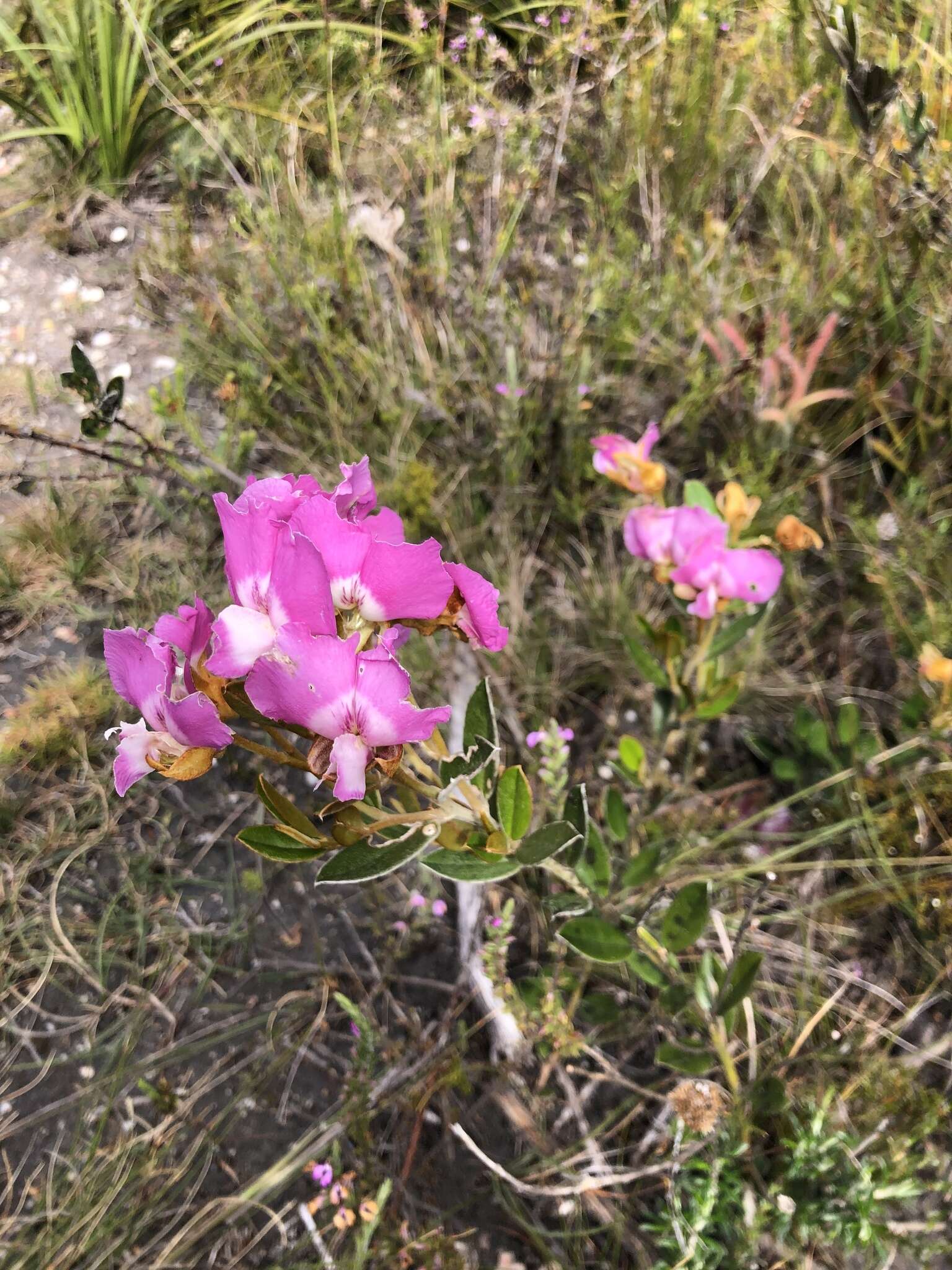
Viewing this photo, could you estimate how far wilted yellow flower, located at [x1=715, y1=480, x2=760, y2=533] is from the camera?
38.5 inches

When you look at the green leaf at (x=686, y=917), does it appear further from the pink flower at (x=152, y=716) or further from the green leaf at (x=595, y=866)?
the pink flower at (x=152, y=716)

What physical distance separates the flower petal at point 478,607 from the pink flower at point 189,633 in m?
0.19

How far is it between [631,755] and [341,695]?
2.29 feet

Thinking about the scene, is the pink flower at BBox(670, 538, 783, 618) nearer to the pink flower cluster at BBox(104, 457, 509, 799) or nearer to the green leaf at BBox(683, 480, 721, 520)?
the green leaf at BBox(683, 480, 721, 520)

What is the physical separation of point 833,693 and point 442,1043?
91cm

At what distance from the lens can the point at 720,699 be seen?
3.53 ft

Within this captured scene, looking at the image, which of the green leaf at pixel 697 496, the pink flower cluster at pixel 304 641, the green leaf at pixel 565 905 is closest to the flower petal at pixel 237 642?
the pink flower cluster at pixel 304 641

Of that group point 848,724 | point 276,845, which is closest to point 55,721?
point 276,845

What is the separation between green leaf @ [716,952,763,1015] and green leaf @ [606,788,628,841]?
0.73 feet

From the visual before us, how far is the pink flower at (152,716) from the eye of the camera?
22.5 inches

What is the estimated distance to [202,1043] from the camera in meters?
1.24

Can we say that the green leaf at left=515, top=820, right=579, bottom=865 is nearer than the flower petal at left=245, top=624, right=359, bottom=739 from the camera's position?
No

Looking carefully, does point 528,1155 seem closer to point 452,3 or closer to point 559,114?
point 559,114

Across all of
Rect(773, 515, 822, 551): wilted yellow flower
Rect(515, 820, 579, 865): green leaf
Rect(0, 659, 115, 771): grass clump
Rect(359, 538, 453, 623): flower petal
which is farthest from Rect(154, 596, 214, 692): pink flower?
Rect(0, 659, 115, 771): grass clump
